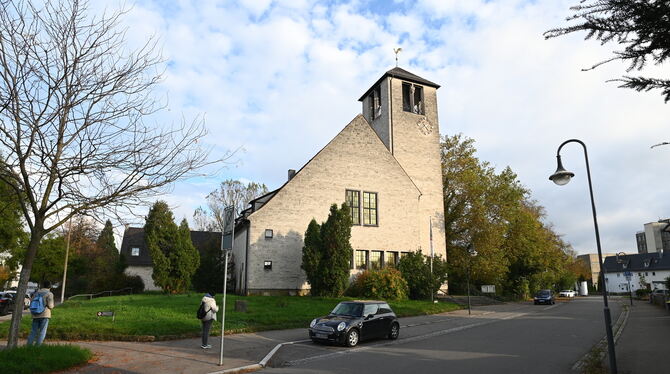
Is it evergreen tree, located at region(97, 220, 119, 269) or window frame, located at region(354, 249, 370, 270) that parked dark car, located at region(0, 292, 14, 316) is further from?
window frame, located at region(354, 249, 370, 270)

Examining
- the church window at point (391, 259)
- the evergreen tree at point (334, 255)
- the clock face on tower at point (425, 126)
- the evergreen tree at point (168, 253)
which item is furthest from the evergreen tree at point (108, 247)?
the clock face on tower at point (425, 126)

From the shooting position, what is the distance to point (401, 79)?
1512 inches

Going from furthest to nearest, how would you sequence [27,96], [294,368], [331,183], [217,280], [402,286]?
[217,280] → [331,183] → [402,286] → [294,368] → [27,96]

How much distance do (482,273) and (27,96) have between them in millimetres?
37821

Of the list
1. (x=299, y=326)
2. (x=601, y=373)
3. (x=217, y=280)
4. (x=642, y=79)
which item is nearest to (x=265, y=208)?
(x=217, y=280)

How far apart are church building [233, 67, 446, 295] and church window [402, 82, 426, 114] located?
3.6 inches

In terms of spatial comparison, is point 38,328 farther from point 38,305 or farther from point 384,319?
point 384,319

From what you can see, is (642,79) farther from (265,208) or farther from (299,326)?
(265,208)

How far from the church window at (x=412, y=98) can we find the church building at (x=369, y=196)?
9 centimetres

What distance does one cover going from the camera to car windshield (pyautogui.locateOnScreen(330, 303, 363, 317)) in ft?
47.7

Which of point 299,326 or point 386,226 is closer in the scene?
point 299,326

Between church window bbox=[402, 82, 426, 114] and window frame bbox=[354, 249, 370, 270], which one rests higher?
church window bbox=[402, 82, 426, 114]

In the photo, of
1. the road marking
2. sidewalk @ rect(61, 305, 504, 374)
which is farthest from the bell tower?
sidewalk @ rect(61, 305, 504, 374)

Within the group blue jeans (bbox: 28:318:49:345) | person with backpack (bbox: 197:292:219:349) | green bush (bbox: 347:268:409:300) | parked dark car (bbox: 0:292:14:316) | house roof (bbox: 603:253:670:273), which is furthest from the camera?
house roof (bbox: 603:253:670:273)
